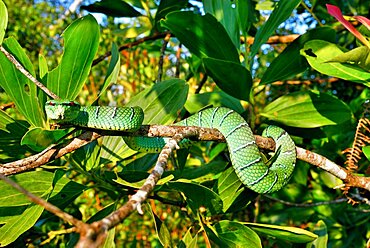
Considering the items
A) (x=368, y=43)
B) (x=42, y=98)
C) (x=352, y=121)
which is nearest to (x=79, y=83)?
(x=42, y=98)

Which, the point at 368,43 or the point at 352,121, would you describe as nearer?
the point at 368,43

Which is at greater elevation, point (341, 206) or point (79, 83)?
point (79, 83)

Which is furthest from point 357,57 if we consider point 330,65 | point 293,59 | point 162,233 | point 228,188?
point 162,233

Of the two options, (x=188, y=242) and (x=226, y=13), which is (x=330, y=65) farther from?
(x=188, y=242)

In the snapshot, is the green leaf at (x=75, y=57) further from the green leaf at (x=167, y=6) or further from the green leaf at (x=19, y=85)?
the green leaf at (x=167, y=6)

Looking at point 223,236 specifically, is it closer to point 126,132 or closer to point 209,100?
point 126,132

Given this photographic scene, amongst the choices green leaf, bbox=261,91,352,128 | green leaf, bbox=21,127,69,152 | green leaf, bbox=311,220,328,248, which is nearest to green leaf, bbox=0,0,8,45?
green leaf, bbox=21,127,69,152
